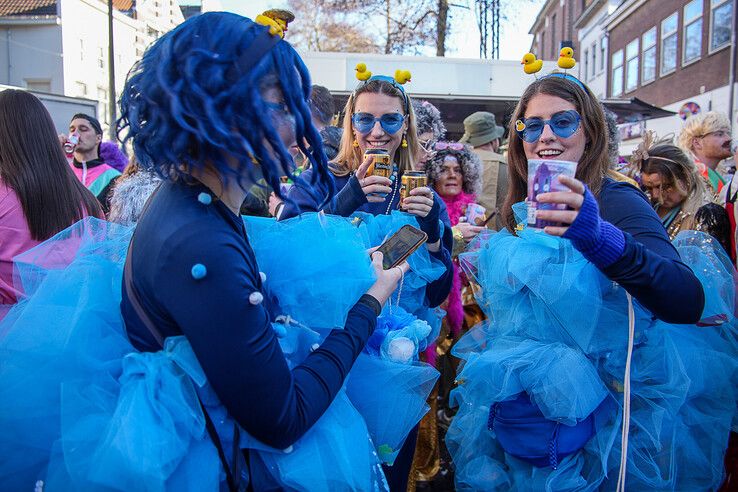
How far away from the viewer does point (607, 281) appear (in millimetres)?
1876

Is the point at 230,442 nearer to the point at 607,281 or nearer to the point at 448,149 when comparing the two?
the point at 607,281

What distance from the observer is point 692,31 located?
58.5 ft

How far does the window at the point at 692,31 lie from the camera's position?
17.2m

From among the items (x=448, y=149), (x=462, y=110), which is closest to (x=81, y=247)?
(x=448, y=149)

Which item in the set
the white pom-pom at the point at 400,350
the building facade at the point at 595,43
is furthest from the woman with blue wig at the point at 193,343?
the building facade at the point at 595,43

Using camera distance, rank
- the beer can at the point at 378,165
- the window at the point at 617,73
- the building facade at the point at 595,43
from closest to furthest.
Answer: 1. the beer can at the point at 378,165
2. the window at the point at 617,73
3. the building facade at the point at 595,43

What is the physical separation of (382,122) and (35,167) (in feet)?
5.50

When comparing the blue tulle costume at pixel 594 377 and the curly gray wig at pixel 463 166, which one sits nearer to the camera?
the blue tulle costume at pixel 594 377

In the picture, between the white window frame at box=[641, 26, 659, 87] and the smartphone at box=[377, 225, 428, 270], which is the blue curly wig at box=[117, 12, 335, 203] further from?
the white window frame at box=[641, 26, 659, 87]

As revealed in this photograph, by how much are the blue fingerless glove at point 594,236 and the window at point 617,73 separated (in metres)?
26.6

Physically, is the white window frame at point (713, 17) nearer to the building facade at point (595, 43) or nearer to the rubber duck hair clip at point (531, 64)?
the building facade at point (595, 43)

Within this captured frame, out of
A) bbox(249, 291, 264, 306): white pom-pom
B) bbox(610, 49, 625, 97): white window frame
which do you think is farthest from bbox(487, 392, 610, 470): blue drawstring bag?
bbox(610, 49, 625, 97): white window frame

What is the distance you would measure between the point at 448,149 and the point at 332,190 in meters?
3.05

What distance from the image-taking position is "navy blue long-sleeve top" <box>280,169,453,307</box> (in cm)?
243
